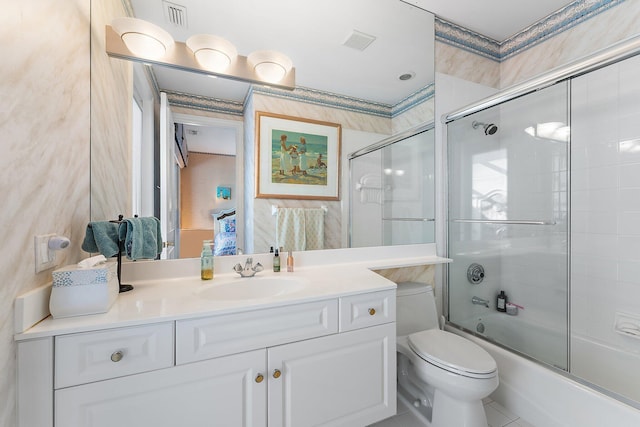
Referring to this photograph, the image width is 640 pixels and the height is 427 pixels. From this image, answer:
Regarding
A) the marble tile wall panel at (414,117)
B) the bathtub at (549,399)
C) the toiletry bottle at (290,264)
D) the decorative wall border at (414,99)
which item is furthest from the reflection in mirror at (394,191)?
the bathtub at (549,399)

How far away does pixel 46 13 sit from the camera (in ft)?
2.61

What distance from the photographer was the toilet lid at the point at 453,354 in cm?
118

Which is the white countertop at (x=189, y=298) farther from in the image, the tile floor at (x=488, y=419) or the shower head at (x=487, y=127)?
the shower head at (x=487, y=127)

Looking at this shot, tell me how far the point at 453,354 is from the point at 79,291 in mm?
1551

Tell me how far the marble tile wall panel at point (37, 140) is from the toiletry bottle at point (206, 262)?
1.50ft

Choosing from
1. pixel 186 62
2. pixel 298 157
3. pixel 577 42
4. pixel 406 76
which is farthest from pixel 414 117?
pixel 186 62

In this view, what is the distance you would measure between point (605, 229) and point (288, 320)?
2.10 meters

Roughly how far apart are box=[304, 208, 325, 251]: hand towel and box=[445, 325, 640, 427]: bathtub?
1274 millimetres

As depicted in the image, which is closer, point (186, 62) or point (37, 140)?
point (37, 140)

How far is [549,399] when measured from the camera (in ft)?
4.47

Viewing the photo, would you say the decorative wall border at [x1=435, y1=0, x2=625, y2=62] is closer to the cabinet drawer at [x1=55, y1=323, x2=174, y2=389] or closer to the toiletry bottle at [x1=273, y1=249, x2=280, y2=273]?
the toiletry bottle at [x1=273, y1=249, x2=280, y2=273]

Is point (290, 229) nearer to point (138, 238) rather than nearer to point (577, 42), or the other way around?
point (138, 238)

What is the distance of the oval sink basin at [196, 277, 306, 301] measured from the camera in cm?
117

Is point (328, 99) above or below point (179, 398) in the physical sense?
above
